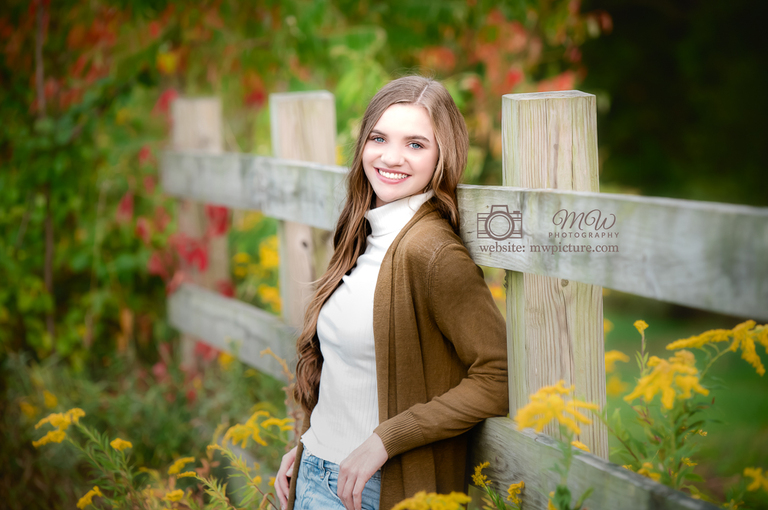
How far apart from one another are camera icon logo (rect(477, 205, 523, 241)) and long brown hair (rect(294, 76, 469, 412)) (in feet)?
0.31

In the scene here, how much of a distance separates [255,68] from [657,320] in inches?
196

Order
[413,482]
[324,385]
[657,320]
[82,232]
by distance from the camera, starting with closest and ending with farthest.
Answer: [413,482] → [324,385] → [82,232] → [657,320]

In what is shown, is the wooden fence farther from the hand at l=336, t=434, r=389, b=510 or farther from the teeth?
the hand at l=336, t=434, r=389, b=510

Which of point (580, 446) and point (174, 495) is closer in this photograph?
point (580, 446)

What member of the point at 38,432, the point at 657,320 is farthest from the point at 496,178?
the point at 38,432

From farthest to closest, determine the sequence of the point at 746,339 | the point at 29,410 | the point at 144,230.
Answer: the point at 144,230 < the point at 29,410 < the point at 746,339

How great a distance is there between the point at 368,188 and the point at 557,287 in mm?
624

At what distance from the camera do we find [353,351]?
1645 mm

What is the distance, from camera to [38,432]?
122 inches

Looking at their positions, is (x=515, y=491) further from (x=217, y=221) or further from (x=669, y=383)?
(x=217, y=221)

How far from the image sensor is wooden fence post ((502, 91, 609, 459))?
4.71ft

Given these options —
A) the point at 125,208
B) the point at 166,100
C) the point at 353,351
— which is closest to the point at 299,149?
the point at 353,351

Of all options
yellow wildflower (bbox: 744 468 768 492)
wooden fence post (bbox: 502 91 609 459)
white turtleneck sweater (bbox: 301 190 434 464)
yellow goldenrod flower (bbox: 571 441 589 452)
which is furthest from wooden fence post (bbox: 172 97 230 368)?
yellow wildflower (bbox: 744 468 768 492)

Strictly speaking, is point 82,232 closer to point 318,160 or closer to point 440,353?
point 318,160
